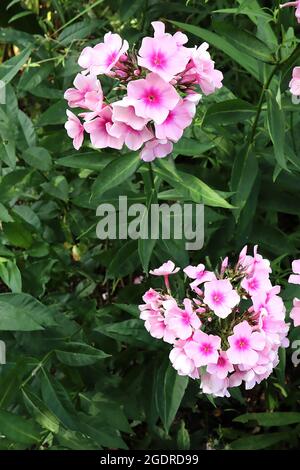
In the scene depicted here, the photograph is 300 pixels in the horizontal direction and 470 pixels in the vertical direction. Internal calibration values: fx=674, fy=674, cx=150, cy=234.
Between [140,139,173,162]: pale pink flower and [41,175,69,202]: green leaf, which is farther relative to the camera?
A: [41,175,69,202]: green leaf

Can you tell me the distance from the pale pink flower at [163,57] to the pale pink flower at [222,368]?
42cm

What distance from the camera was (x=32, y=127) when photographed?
144 cm

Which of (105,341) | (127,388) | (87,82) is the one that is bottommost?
(127,388)

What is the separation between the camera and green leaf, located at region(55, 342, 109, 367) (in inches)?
48.6

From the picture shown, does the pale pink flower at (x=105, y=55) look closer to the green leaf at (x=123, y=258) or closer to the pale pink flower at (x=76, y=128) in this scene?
the pale pink flower at (x=76, y=128)

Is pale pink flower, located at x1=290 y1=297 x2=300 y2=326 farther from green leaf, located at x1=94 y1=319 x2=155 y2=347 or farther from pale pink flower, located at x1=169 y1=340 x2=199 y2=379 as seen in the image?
green leaf, located at x1=94 y1=319 x2=155 y2=347

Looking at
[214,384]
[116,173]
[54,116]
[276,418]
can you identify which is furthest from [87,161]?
[276,418]

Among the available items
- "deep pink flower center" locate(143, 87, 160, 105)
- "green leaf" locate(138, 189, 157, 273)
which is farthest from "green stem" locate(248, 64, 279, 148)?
"deep pink flower center" locate(143, 87, 160, 105)

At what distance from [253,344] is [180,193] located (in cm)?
31

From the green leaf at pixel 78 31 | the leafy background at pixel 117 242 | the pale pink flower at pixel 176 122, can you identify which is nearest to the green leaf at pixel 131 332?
the leafy background at pixel 117 242

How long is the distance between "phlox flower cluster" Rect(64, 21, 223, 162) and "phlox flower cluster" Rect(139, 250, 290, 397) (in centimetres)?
24

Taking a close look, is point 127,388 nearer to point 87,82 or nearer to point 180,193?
point 180,193

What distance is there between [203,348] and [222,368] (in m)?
0.05

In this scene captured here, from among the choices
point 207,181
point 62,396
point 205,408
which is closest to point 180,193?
point 207,181
